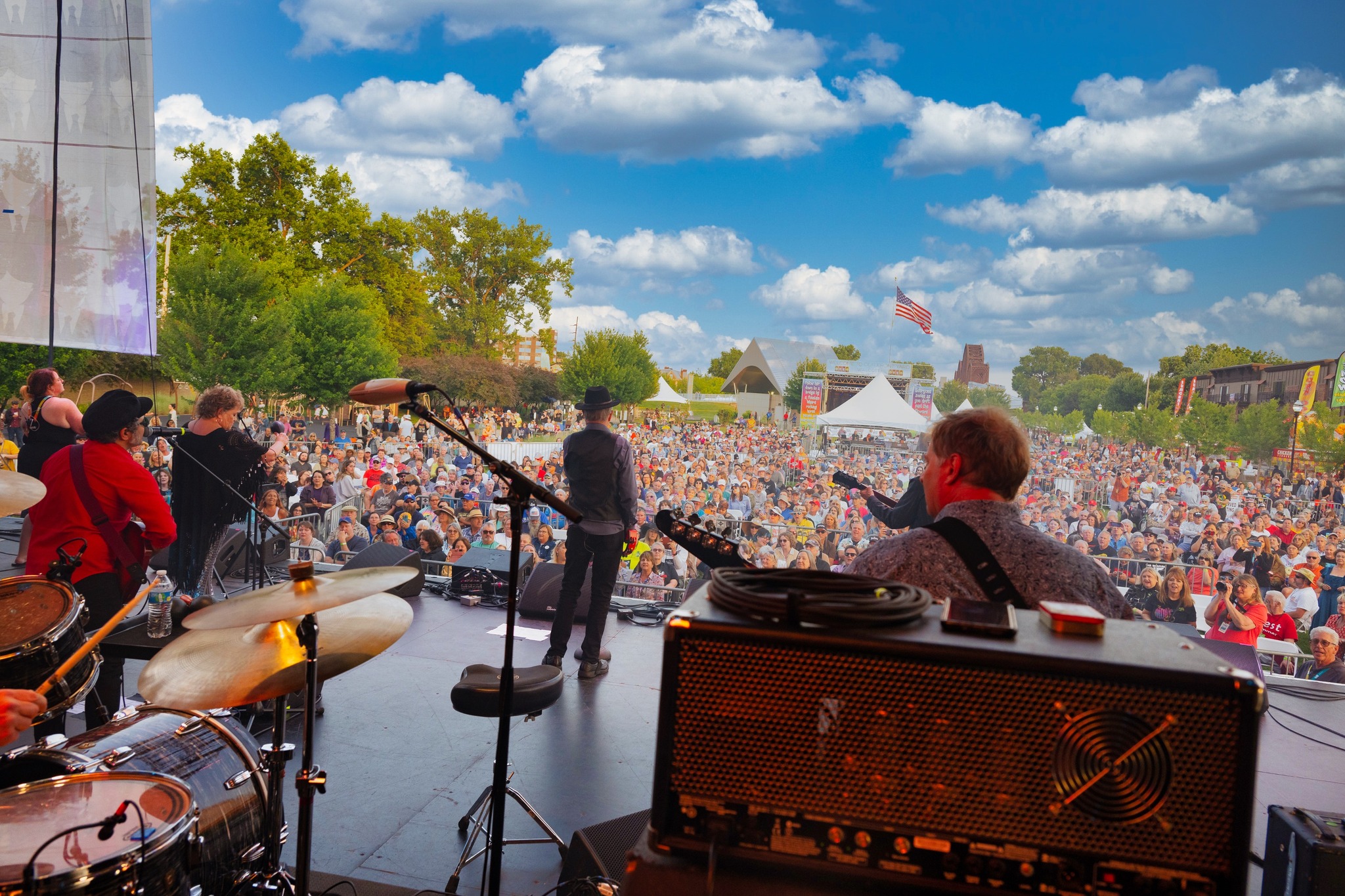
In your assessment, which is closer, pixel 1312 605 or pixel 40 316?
pixel 40 316

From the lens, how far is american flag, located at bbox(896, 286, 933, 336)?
409 inches

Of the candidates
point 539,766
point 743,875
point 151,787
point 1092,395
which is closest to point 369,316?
point 1092,395

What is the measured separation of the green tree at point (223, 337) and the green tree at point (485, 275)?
12.9 ft

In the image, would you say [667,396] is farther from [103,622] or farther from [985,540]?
[985,540]

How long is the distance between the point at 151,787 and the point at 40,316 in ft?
14.2

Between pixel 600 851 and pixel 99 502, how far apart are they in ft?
7.79

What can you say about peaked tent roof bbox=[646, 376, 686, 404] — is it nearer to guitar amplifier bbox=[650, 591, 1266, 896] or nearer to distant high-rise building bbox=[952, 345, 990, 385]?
distant high-rise building bbox=[952, 345, 990, 385]

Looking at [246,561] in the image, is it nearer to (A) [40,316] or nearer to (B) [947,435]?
(A) [40,316]

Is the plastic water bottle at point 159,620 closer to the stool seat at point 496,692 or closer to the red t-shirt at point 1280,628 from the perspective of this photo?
the stool seat at point 496,692

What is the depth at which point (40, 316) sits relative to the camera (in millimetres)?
4723

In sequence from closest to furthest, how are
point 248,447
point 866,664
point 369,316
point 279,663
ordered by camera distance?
point 866,664
point 279,663
point 248,447
point 369,316

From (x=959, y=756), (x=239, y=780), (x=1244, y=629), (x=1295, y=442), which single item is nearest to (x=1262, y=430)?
(x=1295, y=442)

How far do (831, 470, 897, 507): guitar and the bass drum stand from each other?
2806mm

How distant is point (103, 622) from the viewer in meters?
3.14
